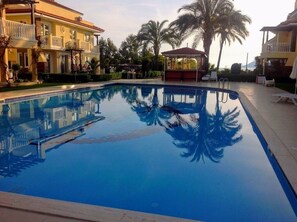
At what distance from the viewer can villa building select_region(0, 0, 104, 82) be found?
21119 millimetres

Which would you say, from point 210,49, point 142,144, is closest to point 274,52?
point 210,49

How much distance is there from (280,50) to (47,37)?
20731mm

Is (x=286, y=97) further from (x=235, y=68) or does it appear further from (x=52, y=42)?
(x=52, y=42)

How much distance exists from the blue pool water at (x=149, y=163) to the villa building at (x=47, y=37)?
30.9 ft

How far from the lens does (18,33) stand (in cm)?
1933

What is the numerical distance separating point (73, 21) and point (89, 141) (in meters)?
24.1

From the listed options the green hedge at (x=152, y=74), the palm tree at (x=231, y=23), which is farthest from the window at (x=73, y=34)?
the palm tree at (x=231, y=23)

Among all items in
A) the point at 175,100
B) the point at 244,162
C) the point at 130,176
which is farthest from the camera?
the point at 175,100

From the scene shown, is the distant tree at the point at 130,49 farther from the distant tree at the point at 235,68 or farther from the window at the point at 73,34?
the distant tree at the point at 235,68

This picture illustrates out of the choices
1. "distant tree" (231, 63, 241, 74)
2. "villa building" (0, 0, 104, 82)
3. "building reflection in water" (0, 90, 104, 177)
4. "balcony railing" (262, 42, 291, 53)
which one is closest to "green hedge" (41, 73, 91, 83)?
"villa building" (0, 0, 104, 82)

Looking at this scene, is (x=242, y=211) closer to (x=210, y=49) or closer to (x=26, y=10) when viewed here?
(x=26, y=10)

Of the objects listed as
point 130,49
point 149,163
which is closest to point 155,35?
point 130,49

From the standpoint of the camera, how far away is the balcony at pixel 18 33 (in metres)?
18.1

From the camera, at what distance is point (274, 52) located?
25938 mm
